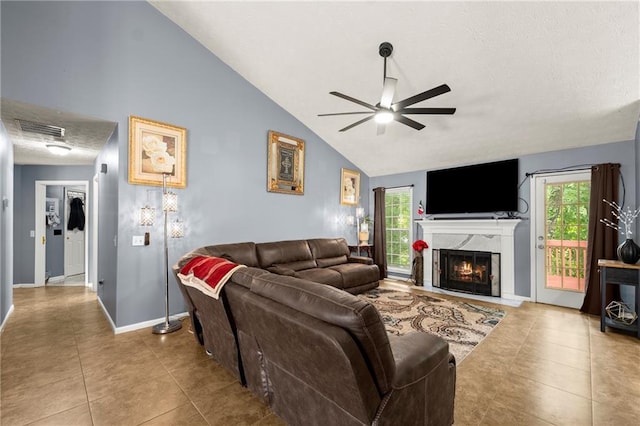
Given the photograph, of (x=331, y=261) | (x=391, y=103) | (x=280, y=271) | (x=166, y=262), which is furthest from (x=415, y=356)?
(x=331, y=261)

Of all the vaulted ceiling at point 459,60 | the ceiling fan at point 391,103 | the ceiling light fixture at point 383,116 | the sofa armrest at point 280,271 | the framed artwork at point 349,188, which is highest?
the vaulted ceiling at point 459,60

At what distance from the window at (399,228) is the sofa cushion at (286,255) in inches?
96.1

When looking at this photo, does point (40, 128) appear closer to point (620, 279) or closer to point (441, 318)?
point (441, 318)

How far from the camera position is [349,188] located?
6340 millimetres

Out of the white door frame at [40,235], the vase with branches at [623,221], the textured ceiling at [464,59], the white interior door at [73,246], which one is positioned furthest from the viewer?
the white interior door at [73,246]

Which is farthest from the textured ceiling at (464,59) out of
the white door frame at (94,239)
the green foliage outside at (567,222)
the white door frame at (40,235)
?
the white door frame at (40,235)

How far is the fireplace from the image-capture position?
479 cm

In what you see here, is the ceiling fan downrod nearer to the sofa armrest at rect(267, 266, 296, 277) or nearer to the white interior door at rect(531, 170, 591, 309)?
the sofa armrest at rect(267, 266, 296, 277)

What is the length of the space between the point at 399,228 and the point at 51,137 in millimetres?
6386

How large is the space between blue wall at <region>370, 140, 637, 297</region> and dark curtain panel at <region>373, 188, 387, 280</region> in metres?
1.68

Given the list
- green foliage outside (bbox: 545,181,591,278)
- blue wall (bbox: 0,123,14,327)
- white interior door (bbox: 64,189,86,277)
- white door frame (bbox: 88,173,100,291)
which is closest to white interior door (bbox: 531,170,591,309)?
green foliage outside (bbox: 545,181,591,278)

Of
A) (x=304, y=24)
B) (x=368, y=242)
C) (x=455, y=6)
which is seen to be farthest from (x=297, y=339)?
(x=368, y=242)

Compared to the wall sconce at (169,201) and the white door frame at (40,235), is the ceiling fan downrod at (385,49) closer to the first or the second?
the wall sconce at (169,201)

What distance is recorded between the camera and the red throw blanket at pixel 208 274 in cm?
186
